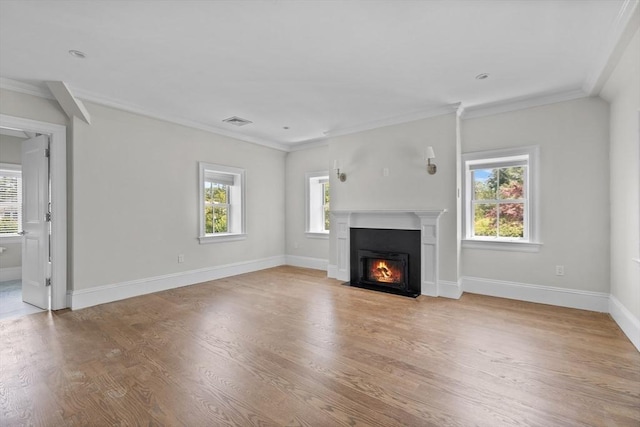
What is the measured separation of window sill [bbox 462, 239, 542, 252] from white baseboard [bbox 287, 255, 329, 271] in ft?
8.68

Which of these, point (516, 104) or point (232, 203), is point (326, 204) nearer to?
point (232, 203)

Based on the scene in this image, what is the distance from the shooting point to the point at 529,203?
156 inches

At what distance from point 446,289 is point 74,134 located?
513cm

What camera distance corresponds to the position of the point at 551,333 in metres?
2.91

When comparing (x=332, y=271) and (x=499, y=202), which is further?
(x=332, y=271)

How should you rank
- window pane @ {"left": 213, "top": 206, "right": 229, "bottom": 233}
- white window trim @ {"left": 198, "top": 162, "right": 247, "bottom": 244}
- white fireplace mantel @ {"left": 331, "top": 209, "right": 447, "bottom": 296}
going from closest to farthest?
white fireplace mantel @ {"left": 331, "top": 209, "right": 447, "bottom": 296} → white window trim @ {"left": 198, "top": 162, "right": 247, "bottom": 244} → window pane @ {"left": 213, "top": 206, "right": 229, "bottom": 233}

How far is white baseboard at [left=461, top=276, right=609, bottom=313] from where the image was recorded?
3.56 metres

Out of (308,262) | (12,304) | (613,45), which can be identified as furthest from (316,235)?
(613,45)

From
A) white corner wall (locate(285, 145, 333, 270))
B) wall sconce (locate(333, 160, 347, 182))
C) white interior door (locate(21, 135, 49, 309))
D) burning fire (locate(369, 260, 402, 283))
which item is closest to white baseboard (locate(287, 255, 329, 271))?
white corner wall (locate(285, 145, 333, 270))

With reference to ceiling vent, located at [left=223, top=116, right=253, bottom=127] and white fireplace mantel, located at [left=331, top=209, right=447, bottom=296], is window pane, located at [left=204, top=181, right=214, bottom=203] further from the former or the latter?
white fireplace mantel, located at [left=331, top=209, right=447, bottom=296]

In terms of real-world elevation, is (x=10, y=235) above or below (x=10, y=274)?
above

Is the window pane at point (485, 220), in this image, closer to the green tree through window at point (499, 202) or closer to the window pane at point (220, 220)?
the green tree through window at point (499, 202)

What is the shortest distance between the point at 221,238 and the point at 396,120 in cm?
350

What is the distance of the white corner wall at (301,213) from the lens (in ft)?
20.0
